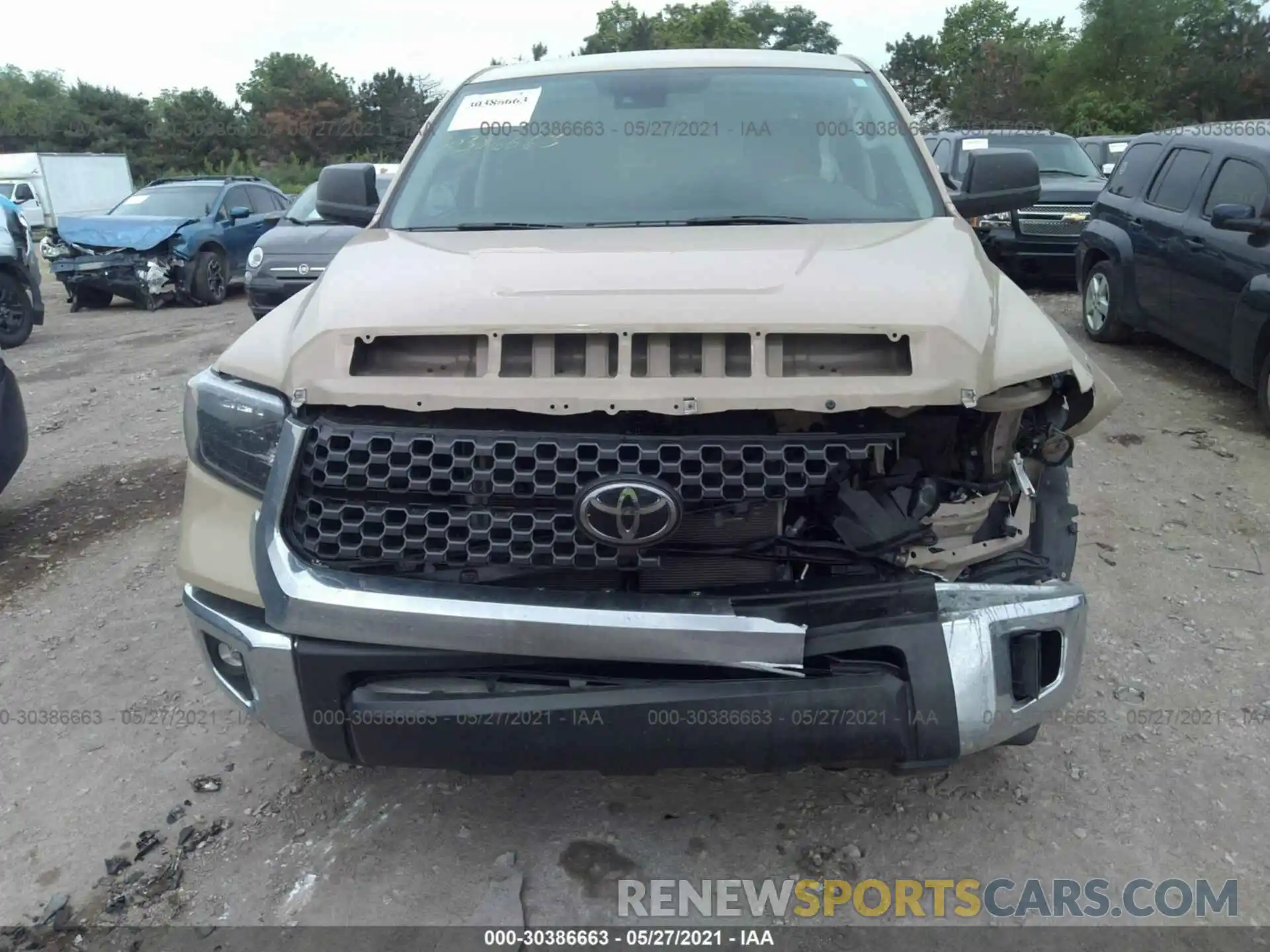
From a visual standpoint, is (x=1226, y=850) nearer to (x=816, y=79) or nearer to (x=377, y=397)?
(x=377, y=397)

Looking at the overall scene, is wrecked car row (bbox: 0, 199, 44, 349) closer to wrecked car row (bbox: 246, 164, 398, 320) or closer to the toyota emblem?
wrecked car row (bbox: 246, 164, 398, 320)

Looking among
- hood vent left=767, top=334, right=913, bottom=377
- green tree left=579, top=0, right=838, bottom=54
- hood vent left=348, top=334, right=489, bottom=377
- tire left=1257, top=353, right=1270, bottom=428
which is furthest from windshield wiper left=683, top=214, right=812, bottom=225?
green tree left=579, top=0, right=838, bottom=54

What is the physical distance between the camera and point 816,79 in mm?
3621

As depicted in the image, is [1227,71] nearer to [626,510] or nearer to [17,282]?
[17,282]

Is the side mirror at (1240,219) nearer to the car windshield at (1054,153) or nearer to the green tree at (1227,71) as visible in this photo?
the car windshield at (1054,153)

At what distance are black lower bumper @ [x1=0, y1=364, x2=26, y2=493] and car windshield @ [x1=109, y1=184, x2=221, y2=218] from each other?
914 centimetres

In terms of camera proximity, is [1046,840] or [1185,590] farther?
[1185,590]

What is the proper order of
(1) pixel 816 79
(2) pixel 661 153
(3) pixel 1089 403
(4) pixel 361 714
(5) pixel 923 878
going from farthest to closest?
(1) pixel 816 79, (2) pixel 661 153, (5) pixel 923 878, (3) pixel 1089 403, (4) pixel 361 714

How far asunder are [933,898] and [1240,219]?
486cm

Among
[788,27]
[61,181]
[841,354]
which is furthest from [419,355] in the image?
[788,27]

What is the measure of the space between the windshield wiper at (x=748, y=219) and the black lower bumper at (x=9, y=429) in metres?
3.41

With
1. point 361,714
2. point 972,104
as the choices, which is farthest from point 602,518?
point 972,104

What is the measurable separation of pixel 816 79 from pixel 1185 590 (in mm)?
2440

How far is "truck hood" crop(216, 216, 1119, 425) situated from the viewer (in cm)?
204
